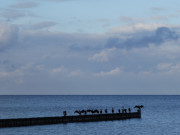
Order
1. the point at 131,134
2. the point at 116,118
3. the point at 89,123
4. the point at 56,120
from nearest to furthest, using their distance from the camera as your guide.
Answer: the point at 131,134, the point at 56,120, the point at 89,123, the point at 116,118

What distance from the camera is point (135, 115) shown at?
291 ft

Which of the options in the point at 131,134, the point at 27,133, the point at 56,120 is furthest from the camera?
the point at 56,120

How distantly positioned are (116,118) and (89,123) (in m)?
9.30

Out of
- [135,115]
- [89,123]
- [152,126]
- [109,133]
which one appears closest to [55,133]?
[109,133]

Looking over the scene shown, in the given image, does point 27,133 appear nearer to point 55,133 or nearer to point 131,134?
point 55,133

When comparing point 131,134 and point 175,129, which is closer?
point 131,134

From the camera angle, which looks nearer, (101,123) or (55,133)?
(55,133)

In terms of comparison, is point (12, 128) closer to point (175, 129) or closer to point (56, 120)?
point (56, 120)

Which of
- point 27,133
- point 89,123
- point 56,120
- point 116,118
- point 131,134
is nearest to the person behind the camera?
point 27,133

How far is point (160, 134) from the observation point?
66.8 m

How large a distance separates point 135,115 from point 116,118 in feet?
22.3

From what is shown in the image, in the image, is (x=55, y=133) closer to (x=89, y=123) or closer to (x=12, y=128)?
(x=12, y=128)

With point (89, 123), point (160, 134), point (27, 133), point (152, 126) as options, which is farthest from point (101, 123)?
point (27, 133)

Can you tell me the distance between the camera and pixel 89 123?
76750 millimetres
